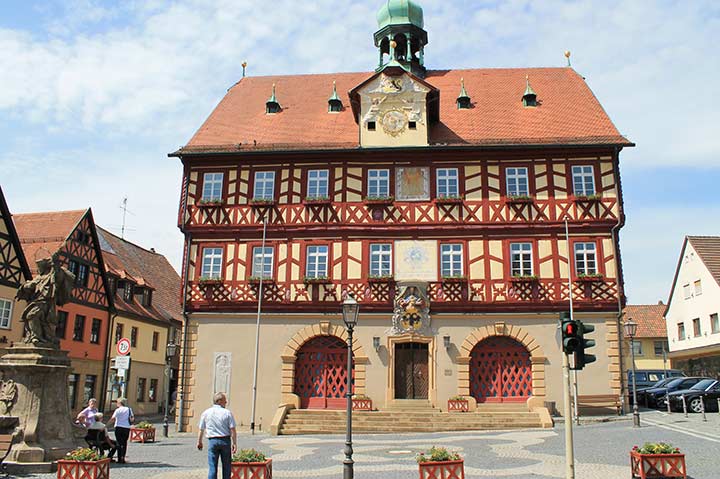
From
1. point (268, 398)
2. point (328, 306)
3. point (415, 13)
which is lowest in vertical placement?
point (268, 398)

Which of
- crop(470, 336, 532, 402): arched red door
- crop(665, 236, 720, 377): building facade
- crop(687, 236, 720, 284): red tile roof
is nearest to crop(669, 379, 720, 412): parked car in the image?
crop(470, 336, 532, 402): arched red door

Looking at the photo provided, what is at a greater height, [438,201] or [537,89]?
[537,89]

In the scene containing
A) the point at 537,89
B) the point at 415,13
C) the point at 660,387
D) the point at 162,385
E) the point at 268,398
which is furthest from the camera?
the point at 162,385

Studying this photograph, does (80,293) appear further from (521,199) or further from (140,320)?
(521,199)

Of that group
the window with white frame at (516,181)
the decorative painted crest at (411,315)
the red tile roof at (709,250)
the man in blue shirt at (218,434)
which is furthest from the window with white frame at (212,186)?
the red tile roof at (709,250)

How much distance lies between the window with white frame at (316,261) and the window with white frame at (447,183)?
5.43 m

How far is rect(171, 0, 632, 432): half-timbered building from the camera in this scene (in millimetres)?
27078

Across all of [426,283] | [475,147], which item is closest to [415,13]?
[475,147]

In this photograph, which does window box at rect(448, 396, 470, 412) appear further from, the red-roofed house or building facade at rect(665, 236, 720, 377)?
the red-roofed house

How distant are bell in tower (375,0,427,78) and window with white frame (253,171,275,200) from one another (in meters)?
9.59

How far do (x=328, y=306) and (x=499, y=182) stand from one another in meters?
8.82

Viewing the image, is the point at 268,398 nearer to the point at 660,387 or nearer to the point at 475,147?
the point at 475,147

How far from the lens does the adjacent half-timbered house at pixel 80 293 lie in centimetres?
3491

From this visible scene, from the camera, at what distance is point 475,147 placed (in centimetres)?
2859
